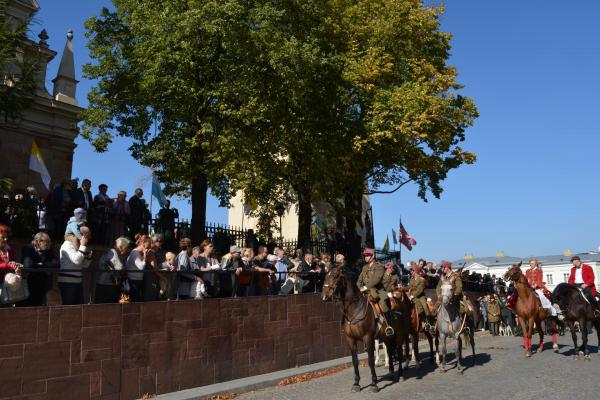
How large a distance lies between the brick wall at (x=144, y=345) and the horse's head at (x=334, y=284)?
2874mm

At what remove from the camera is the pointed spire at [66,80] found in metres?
29.8

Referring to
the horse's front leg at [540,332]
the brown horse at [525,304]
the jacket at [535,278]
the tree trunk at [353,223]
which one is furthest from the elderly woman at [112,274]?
the tree trunk at [353,223]

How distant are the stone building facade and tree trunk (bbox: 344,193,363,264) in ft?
45.4

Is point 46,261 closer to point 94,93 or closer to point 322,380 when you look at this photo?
point 322,380

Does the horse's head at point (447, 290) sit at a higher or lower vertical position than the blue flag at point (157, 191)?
lower

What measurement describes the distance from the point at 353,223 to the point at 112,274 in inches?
798

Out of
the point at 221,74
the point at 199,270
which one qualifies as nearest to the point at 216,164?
the point at 221,74

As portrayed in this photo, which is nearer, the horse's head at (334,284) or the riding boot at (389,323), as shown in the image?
the horse's head at (334,284)

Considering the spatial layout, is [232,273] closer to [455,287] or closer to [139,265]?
[139,265]

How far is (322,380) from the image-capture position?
14836 millimetres

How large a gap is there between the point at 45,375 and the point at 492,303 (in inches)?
1045

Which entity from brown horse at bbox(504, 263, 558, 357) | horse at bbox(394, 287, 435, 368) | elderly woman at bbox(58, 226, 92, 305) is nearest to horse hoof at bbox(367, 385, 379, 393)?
horse at bbox(394, 287, 435, 368)

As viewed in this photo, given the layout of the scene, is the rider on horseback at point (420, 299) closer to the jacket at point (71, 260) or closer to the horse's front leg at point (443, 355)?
the horse's front leg at point (443, 355)

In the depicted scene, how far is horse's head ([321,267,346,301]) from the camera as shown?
41.2 feet
